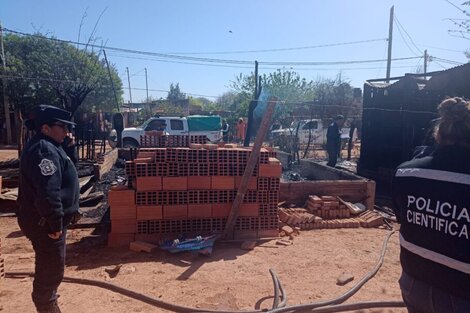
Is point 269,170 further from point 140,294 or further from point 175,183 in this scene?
point 140,294

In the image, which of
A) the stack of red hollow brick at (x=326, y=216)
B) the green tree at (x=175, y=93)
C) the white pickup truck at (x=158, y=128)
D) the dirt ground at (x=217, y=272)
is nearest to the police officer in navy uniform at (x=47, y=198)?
the dirt ground at (x=217, y=272)

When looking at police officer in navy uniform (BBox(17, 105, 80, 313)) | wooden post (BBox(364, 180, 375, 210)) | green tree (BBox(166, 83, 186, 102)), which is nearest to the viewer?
police officer in navy uniform (BBox(17, 105, 80, 313))

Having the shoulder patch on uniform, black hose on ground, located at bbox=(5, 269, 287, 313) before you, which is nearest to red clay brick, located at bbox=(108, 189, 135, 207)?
black hose on ground, located at bbox=(5, 269, 287, 313)

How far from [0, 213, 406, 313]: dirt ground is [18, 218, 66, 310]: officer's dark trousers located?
0.74 metres

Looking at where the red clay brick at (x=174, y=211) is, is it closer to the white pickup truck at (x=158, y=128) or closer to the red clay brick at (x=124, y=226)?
the red clay brick at (x=124, y=226)

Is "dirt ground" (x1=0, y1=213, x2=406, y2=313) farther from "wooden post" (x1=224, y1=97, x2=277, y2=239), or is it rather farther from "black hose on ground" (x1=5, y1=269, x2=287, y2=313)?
"wooden post" (x1=224, y1=97, x2=277, y2=239)

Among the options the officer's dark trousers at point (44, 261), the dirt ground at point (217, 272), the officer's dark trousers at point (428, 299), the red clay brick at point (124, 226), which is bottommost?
the dirt ground at point (217, 272)

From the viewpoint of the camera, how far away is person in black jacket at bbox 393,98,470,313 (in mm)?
1816

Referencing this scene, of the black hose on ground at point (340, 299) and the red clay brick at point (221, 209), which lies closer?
the black hose on ground at point (340, 299)

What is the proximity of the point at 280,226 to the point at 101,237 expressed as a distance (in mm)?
3058

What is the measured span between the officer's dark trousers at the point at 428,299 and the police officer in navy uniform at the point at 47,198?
259 cm

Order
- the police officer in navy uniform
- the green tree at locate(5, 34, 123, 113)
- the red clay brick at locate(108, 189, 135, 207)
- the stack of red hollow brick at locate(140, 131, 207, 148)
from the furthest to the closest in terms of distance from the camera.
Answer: the green tree at locate(5, 34, 123, 113) < the stack of red hollow brick at locate(140, 131, 207, 148) < the red clay brick at locate(108, 189, 135, 207) < the police officer in navy uniform

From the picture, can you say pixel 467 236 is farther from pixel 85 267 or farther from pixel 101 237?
pixel 101 237

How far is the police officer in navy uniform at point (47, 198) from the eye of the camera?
2.96 meters
